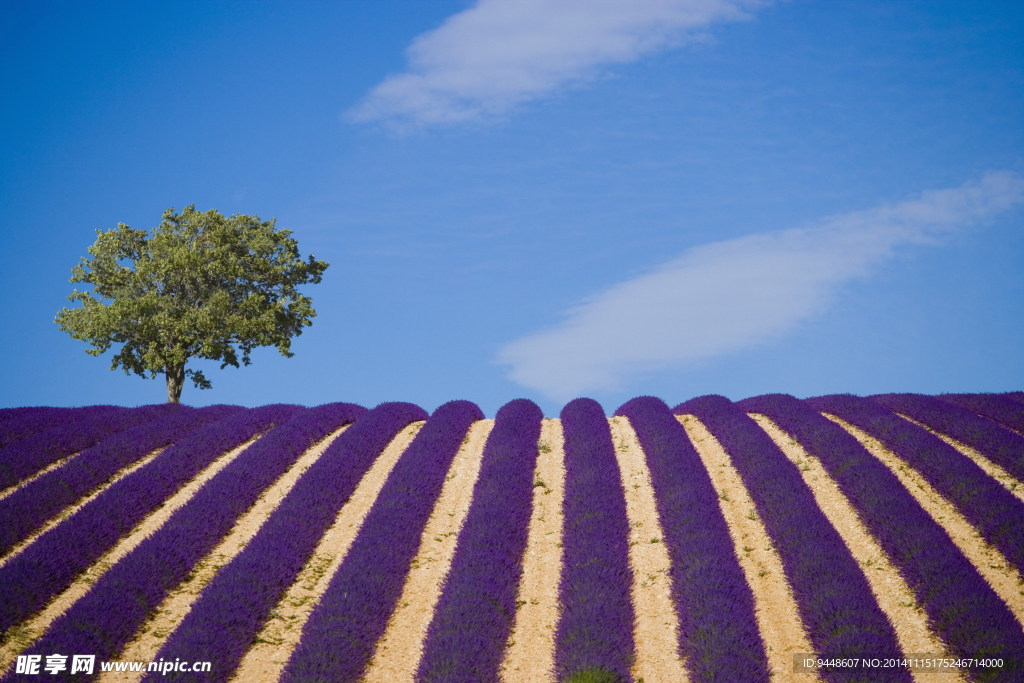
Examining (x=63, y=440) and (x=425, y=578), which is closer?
(x=425, y=578)

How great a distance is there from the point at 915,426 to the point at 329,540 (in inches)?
561

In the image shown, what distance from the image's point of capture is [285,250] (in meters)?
35.9

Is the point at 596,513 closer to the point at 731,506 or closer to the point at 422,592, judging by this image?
the point at 731,506

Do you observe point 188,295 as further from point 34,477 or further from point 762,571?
point 762,571

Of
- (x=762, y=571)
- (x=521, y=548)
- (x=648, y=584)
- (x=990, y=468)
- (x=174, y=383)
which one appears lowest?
(x=648, y=584)

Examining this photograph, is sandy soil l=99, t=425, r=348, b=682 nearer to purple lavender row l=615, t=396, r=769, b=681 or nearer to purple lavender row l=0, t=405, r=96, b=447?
purple lavender row l=0, t=405, r=96, b=447

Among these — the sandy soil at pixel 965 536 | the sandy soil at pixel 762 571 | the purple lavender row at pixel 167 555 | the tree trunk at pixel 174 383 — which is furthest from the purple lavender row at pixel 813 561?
the tree trunk at pixel 174 383

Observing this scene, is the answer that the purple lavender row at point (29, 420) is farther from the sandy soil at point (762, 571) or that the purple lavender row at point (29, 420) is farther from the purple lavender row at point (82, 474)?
the sandy soil at point (762, 571)

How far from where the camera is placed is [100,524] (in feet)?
49.8

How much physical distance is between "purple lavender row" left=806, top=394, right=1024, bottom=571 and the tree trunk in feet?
86.7

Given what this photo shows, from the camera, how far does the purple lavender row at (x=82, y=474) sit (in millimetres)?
15344

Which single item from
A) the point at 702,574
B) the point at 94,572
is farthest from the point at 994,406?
the point at 94,572

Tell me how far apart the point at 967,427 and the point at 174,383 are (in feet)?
97.2

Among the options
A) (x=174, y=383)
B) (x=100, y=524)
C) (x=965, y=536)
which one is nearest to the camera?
(x=965, y=536)
